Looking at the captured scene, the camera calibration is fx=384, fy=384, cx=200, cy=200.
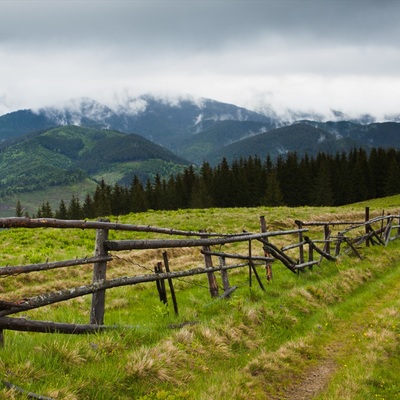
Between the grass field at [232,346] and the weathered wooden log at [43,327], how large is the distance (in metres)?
0.16

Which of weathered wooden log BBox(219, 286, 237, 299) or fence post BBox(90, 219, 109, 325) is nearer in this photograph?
fence post BBox(90, 219, 109, 325)

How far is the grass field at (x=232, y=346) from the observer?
6.09m

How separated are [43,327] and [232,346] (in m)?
4.08

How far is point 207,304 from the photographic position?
10.6m

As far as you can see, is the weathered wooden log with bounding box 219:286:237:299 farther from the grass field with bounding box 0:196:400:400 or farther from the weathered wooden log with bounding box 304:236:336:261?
the weathered wooden log with bounding box 304:236:336:261

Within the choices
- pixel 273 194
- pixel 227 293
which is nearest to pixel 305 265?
pixel 227 293

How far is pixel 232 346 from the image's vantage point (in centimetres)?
849

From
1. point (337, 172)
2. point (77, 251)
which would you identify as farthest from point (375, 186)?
point (77, 251)

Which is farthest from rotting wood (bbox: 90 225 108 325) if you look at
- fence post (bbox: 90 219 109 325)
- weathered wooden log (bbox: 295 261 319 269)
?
weathered wooden log (bbox: 295 261 319 269)

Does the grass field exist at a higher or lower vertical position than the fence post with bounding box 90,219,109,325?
lower

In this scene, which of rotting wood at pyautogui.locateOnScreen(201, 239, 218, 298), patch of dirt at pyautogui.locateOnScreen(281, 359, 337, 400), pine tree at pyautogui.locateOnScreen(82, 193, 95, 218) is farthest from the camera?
pine tree at pyautogui.locateOnScreen(82, 193, 95, 218)

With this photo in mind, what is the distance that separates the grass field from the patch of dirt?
0.02 meters

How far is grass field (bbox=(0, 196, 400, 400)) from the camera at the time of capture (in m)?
6.09

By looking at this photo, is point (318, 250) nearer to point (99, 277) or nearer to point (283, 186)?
point (99, 277)
